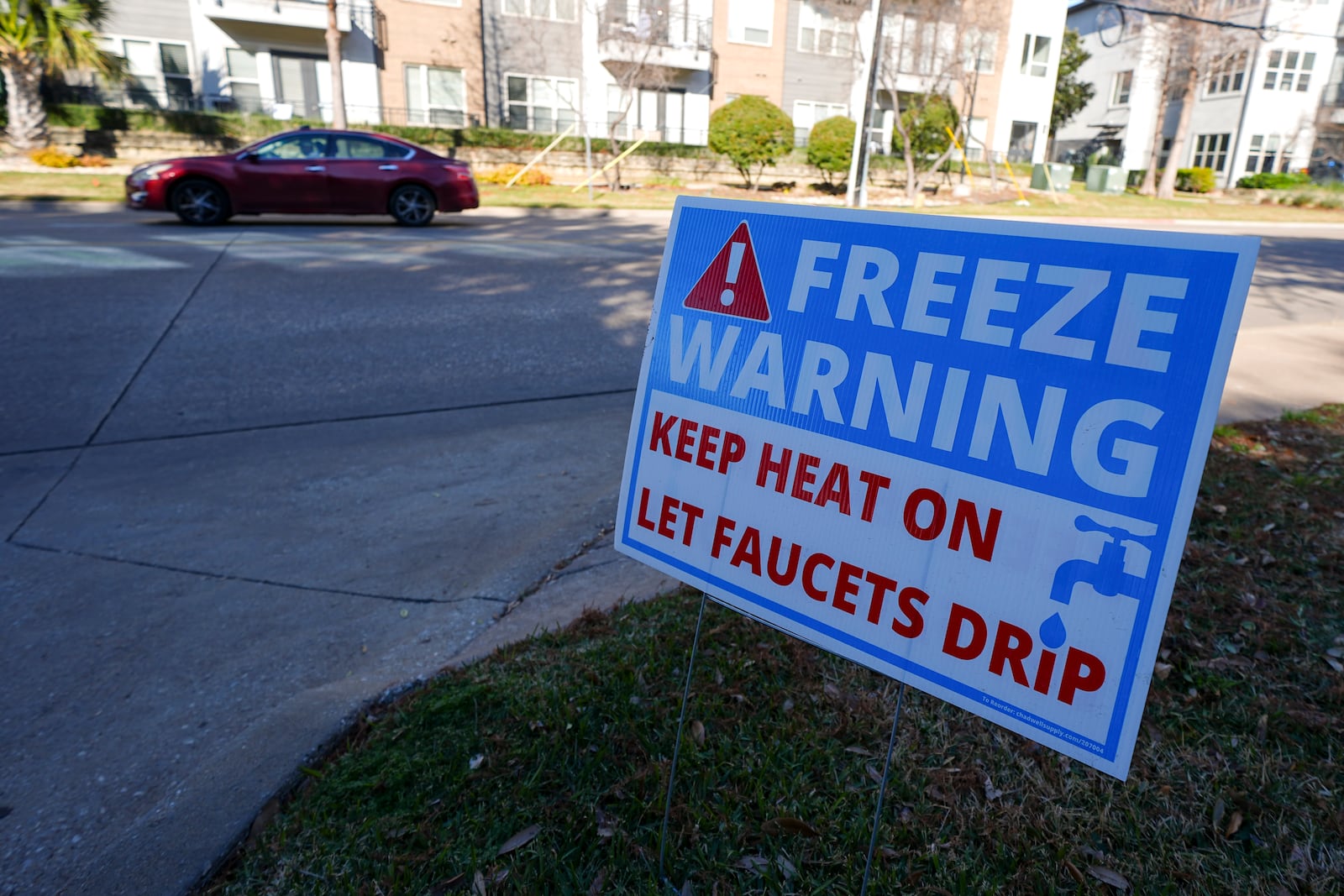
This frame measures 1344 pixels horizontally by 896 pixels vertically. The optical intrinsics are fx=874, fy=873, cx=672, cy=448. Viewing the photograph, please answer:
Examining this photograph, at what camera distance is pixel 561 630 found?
131 inches

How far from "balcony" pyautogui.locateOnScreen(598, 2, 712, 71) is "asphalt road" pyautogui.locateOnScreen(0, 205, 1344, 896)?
71.3 ft

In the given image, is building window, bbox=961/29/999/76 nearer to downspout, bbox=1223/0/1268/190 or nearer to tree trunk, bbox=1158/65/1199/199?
tree trunk, bbox=1158/65/1199/199

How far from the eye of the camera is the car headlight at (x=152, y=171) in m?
13.4

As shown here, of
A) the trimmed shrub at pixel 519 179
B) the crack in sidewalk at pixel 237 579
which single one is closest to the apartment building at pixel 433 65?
the trimmed shrub at pixel 519 179

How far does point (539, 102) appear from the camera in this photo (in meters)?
30.7

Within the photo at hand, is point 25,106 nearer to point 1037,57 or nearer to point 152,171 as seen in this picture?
point 152,171

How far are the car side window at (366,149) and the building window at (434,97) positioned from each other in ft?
50.3

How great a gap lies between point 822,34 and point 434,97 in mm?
15303

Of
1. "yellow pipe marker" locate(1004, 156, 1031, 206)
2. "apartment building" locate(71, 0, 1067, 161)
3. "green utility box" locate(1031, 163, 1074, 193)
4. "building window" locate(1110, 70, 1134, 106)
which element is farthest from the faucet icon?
"building window" locate(1110, 70, 1134, 106)

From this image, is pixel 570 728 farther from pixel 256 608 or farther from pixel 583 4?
pixel 583 4

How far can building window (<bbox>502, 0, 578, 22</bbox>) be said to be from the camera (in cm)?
2941

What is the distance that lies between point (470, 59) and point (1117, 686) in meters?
31.7

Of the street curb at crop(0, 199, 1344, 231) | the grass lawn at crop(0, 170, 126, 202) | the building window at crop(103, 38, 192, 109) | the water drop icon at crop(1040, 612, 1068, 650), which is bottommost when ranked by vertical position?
the street curb at crop(0, 199, 1344, 231)

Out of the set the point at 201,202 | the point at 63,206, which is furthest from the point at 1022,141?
the point at 63,206
